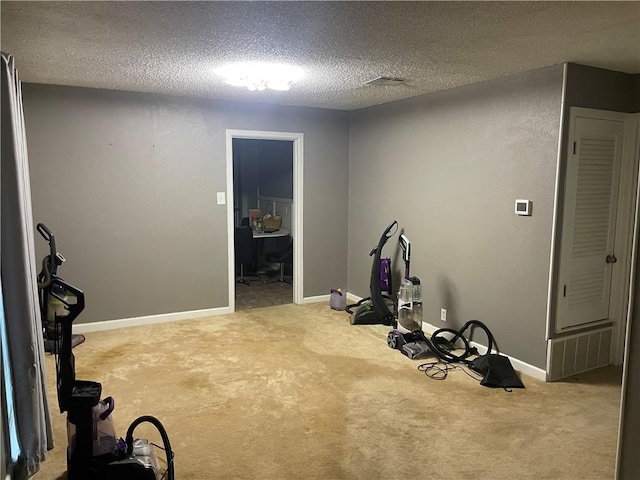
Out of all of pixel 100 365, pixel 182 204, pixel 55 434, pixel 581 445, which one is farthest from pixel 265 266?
pixel 581 445

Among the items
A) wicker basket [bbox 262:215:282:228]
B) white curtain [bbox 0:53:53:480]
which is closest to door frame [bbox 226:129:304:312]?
wicker basket [bbox 262:215:282:228]

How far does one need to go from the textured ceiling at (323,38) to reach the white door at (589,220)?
0.52 m

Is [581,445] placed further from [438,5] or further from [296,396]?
[438,5]

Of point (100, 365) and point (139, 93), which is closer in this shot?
point (100, 365)

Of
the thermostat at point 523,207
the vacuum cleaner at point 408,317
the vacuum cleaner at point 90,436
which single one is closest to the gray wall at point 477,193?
the thermostat at point 523,207

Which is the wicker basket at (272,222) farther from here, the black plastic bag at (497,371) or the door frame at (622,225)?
the door frame at (622,225)

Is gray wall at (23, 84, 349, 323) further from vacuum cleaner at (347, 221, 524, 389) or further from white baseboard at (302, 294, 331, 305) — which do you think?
vacuum cleaner at (347, 221, 524, 389)

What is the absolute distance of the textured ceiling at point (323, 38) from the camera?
2275 mm

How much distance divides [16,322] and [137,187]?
8.89 feet

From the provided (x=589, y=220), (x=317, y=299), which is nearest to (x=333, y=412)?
(x=589, y=220)

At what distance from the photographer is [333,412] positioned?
311cm

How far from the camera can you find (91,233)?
461 cm

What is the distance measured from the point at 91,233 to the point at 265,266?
3.13 m

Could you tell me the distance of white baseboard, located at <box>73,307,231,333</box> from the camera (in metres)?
4.65
